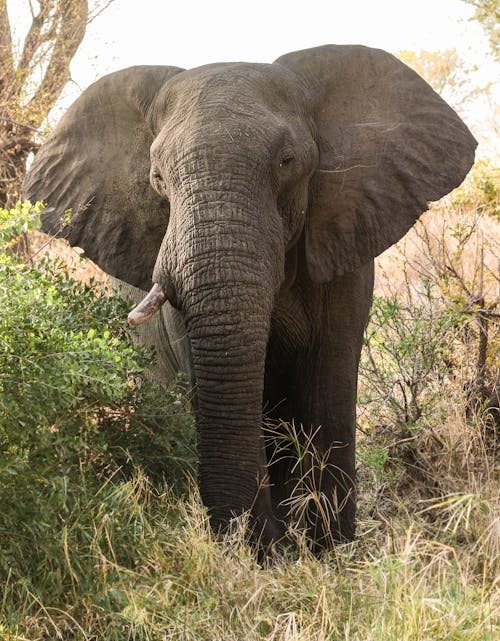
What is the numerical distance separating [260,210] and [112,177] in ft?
3.76

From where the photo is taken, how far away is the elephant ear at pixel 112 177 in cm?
540

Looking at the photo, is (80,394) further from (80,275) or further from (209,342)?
(80,275)

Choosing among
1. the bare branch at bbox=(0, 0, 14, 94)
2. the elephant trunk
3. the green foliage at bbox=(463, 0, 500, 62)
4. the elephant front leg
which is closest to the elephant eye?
the elephant trunk

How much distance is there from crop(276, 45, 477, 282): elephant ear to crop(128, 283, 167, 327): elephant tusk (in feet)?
2.89

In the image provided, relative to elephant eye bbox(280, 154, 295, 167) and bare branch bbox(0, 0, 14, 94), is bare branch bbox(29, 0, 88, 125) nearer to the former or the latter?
bare branch bbox(0, 0, 14, 94)

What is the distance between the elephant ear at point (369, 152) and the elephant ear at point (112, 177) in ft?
2.33

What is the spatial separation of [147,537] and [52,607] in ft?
1.80

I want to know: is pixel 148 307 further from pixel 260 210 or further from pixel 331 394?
pixel 331 394

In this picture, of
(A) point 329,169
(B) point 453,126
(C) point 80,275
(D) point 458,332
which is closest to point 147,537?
(A) point 329,169

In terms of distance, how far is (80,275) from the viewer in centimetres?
1100

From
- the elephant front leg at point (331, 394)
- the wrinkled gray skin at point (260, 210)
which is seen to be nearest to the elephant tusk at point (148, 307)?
the wrinkled gray skin at point (260, 210)

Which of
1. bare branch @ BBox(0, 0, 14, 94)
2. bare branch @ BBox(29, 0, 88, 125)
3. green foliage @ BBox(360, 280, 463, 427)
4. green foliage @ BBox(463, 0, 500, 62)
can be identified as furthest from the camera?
green foliage @ BBox(463, 0, 500, 62)

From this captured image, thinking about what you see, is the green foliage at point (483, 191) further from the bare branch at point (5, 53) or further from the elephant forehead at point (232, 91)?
the elephant forehead at point (232, 91)

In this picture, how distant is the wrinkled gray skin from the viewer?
4617 millimetres
